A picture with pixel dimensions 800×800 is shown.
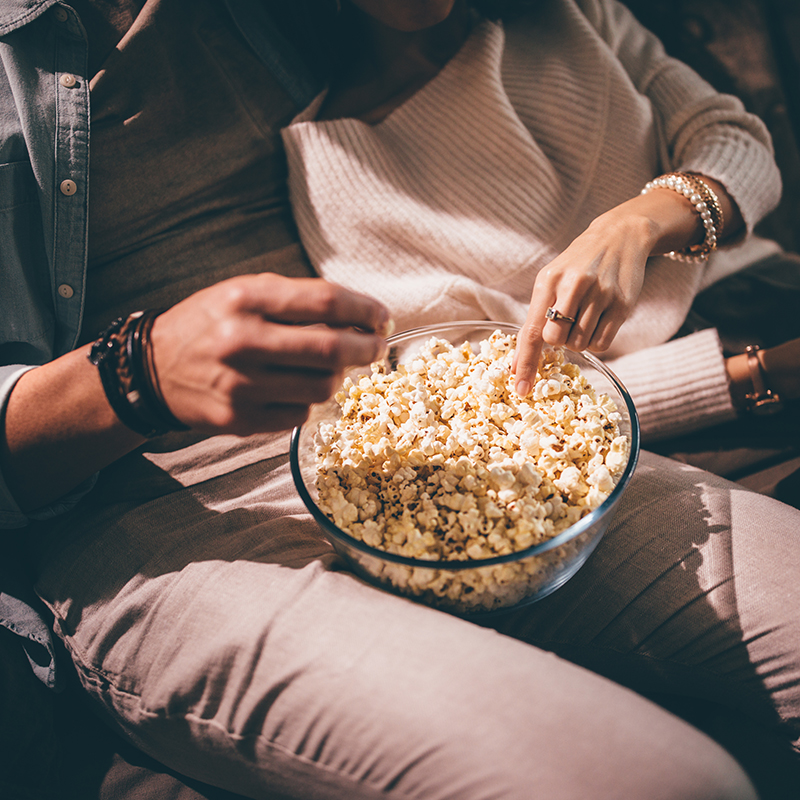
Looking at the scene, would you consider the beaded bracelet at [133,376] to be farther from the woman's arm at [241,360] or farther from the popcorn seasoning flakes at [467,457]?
the popcorn seasoning flakes at [467,457]

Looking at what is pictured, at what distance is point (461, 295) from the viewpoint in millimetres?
886

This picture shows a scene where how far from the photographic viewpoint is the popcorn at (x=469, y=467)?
0.53m

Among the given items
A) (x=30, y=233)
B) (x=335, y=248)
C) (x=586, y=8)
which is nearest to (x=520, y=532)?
(x=335, y=248)

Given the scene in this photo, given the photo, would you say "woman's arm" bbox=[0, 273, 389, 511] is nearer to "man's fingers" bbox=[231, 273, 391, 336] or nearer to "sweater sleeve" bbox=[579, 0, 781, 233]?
"man's fingers" bbox=[231, 273, 391, 336]

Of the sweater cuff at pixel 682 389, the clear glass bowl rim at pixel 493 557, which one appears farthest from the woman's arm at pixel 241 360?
the sweater cuff at pixel 682 389

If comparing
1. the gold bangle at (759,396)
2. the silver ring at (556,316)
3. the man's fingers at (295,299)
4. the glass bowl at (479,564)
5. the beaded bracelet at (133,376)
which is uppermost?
the man's fingers at (295,299)

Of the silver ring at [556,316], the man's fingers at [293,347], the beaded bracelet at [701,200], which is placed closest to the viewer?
the man's fingers at [293,347]

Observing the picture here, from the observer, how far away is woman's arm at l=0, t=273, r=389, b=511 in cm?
47

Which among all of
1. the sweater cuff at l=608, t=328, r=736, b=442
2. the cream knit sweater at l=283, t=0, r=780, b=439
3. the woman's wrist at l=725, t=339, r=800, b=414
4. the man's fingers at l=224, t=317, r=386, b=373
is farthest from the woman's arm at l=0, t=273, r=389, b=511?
the woman's wrist at l=725, t=339, r=800, b=414

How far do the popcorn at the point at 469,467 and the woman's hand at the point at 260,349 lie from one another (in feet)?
0.39

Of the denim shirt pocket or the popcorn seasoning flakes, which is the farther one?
the denim shirt pocket

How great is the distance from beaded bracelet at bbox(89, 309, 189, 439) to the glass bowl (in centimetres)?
17

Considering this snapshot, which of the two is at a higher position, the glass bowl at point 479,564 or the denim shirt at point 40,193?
the denim shirt at point 40,193

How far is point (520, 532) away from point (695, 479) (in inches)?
15.7
